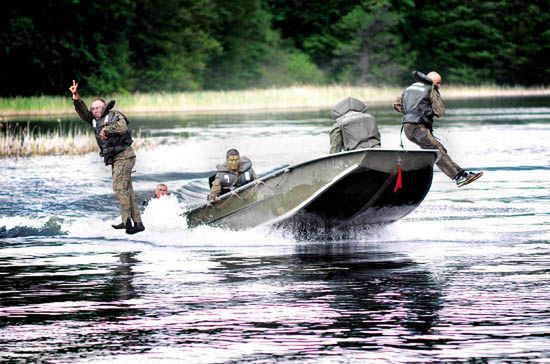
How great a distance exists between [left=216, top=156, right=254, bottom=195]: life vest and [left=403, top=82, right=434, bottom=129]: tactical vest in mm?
2364

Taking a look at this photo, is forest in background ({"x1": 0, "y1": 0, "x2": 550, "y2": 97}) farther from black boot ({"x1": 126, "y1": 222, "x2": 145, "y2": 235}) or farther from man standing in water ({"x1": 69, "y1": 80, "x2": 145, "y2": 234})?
man standing in water ({"x1": 69, "y1": 80, "x2": 145, "y2": 234})

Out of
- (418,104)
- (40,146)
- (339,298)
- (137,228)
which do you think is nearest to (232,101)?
(40,146)

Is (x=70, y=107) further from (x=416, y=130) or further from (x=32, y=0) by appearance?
(x=416, y=130)

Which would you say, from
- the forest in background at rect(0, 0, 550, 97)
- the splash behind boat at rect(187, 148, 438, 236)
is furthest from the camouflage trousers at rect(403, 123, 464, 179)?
the forest in background at rect(0, 0, 550, 97)

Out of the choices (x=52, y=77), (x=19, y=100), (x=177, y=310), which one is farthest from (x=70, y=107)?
(x=177, y=310)

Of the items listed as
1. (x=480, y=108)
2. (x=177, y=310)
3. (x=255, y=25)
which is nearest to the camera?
(x=177, y=310)

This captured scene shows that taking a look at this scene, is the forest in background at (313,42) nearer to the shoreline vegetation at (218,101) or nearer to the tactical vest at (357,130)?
the shoreline vegetation at (218,101)

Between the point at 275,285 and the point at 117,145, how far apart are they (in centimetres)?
526

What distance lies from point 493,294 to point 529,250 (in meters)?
3.67

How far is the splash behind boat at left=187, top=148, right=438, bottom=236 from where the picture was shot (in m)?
17.0

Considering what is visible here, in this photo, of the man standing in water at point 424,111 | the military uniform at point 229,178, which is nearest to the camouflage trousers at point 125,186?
the military uniform at point 229,178

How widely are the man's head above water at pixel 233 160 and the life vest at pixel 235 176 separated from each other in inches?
2.4

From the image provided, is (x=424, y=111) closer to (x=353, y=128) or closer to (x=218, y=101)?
(x=353, y=128)

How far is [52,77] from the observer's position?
81000 millimetres
